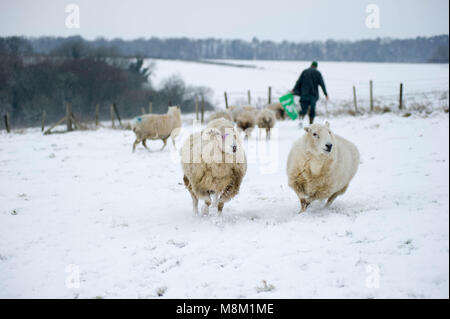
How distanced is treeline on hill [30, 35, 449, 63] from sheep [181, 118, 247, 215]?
12.1 m

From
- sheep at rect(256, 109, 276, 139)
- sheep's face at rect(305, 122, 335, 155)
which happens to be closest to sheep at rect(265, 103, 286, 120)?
sheep at rect(256, 109, 276, 139)

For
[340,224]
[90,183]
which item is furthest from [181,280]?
[90,183]

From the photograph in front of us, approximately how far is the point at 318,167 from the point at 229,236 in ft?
5.85

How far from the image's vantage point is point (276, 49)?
217 ft

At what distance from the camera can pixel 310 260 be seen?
313 cm

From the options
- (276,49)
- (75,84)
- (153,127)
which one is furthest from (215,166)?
(276,49)

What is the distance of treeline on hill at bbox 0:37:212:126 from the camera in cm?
1382

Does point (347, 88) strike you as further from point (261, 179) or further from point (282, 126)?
point (261, 179)

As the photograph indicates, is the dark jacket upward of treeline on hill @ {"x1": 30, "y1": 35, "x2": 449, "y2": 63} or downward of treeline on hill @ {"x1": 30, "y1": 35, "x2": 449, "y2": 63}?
downward

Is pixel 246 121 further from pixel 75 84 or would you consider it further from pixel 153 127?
pixel 75 84

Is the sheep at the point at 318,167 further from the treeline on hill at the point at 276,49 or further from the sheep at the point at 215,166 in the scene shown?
the treeline on hill at the point at 276,49

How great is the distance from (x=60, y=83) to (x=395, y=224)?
26.5m

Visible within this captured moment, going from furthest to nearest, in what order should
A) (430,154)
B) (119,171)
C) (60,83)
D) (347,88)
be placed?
(347,88) < (60,83) < (119,171) < (430,154)

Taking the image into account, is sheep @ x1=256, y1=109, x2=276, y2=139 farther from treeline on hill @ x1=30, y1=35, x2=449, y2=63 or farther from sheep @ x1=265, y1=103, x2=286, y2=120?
treeline on hill @ x1=30, y1=35, x2=449, y2=63
